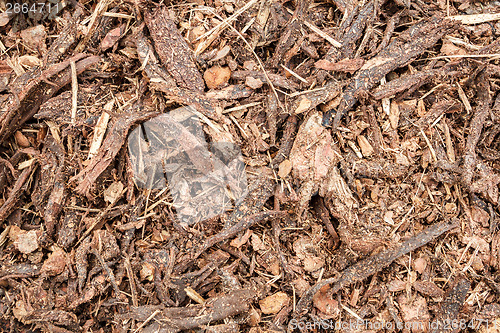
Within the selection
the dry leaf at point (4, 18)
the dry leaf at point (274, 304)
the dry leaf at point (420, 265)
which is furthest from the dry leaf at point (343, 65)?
the dry leaf at point (4, 18)

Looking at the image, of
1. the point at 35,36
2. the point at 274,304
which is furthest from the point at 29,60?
the point at 274,304

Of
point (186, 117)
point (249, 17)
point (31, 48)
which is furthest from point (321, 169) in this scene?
point (31, 48)

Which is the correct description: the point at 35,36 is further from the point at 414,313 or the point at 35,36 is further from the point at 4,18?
the point at 414,313

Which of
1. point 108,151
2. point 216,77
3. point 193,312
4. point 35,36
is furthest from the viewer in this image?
point 35,36

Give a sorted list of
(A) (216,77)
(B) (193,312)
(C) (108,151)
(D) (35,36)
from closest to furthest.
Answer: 1. (B) (193,312)
2. (C) (108,151)
3. (A) (216,77)
4. (D) (35,36)

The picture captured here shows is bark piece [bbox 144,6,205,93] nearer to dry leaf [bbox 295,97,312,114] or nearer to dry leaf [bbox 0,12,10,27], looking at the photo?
dry leaf [bbox 295,97,312,114]

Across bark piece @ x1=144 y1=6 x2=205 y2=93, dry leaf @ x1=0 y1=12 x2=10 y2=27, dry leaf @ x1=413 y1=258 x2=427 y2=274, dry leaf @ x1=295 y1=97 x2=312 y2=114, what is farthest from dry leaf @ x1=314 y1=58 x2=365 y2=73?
dry leaf @ x1=0 y1=12 x2=10 y2=27

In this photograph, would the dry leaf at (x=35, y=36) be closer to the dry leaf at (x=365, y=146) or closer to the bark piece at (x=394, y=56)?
the bark piece at (x=394, y=56)

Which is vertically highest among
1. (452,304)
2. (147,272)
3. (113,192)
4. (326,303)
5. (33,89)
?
(33,89)
